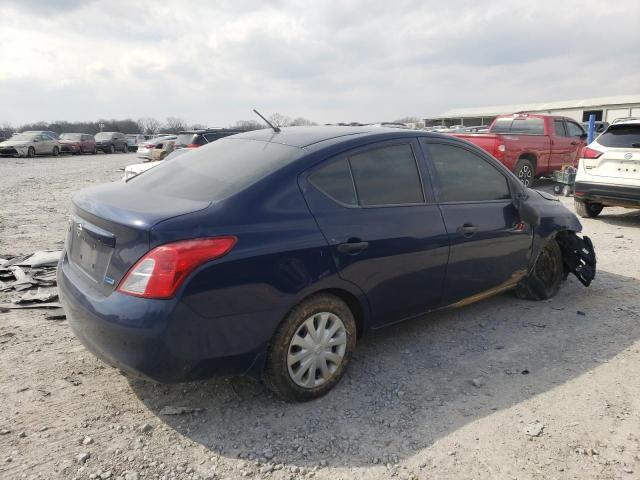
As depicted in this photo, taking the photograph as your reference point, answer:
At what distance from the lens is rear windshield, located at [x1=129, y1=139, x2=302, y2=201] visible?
2.94m

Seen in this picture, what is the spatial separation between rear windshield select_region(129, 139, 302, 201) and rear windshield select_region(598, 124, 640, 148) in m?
→ 6.87

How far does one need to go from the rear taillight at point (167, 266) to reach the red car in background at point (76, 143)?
33770 mm

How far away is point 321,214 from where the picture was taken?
2.98 m

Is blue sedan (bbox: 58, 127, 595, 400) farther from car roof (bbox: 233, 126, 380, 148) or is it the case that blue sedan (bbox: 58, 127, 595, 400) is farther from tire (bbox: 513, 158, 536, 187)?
tire (bbox: 513, 158, 536, 187)

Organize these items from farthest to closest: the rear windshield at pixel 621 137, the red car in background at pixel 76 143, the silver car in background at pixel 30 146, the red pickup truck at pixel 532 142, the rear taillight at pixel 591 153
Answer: the red car in background at pixel 76 143, the silver car in background at pixel 30 146, the red pickup truck at pixel 532 142, the rear taillight at pixel 591 153, the rear windshield at pixel 621 137

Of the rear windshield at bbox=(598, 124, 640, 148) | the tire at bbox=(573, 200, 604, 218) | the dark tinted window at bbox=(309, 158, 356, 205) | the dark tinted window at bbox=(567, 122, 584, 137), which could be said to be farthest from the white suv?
the dark tinted window at bbox=(309, 158, 356, 205)

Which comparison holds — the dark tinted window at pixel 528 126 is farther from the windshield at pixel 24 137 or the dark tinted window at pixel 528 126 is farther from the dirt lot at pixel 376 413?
the windshield at pixel 24 137

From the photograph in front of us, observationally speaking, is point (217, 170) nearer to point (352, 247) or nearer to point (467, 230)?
point (352, 247)

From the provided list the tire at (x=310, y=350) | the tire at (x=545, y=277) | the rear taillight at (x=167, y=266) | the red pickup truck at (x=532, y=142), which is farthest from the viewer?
the red pickup truck at (x=532, y=142)

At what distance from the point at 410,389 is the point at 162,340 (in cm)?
165

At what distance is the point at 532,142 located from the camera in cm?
1205

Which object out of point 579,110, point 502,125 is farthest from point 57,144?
point 579,110

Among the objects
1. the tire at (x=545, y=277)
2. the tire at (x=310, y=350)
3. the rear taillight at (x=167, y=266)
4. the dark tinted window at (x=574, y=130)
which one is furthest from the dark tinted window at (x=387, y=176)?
the dark tinted window at (x=574, y=130)

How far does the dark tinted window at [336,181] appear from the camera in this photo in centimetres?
308
